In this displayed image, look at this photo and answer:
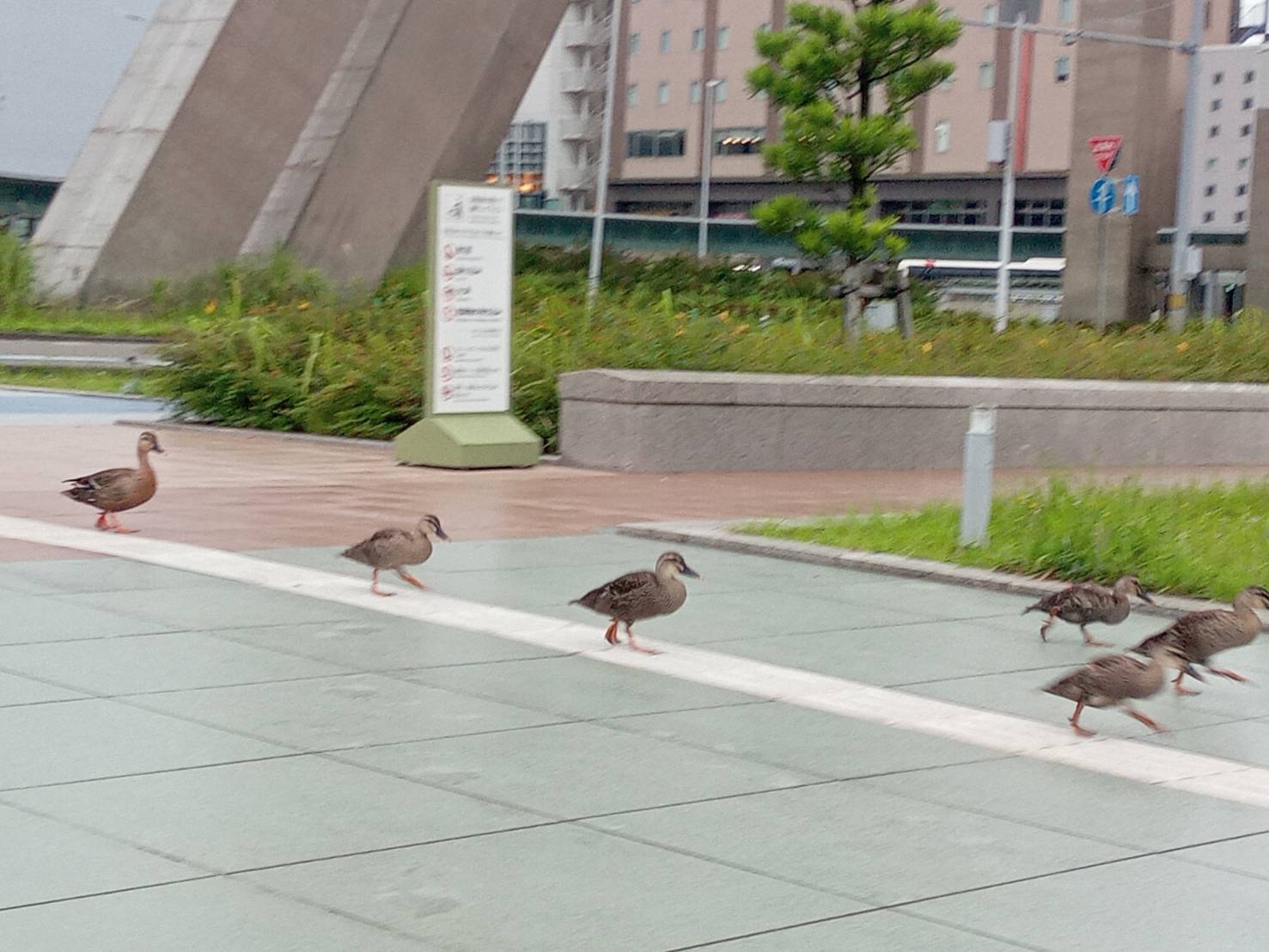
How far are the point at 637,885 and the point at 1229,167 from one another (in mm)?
78037

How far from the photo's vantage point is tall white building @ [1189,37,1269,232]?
74.1 metres

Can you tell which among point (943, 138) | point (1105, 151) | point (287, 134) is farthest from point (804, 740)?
point (943, 138)

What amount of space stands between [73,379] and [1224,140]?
58.1 m

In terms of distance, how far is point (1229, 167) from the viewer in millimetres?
78125

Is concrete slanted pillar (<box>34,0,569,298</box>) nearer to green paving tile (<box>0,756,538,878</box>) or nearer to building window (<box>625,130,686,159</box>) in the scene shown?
green paving tile (<box>0,756,538,878</box>)

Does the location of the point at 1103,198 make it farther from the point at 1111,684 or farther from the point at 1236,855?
the point at 1236,855

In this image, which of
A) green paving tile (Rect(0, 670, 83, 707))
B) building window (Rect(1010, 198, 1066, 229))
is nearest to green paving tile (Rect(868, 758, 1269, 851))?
green paving tile (Rect(0, 670, 83, 707))

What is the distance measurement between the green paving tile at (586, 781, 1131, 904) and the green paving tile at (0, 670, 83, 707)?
2.56m

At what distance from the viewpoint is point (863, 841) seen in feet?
19.2

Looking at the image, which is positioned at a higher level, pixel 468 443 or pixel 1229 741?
pixel 1229 741

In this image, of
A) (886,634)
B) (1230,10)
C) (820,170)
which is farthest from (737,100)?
(886,634)

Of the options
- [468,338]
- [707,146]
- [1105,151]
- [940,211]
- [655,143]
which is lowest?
[468,338]

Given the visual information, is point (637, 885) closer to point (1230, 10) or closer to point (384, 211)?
point (384, 211)

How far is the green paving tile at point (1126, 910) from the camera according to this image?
5000 mm
